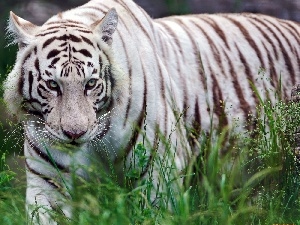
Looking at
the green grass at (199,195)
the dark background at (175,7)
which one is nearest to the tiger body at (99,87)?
the green grass at (199,195)

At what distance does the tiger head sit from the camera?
400 centimetres

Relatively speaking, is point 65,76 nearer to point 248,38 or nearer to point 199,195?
point 199,195

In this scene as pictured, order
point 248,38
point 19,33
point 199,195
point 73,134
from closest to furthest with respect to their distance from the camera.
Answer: point 199,195, point 73,134, point 19,33, point 248,38

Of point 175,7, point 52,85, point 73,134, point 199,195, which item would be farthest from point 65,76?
point 175,7

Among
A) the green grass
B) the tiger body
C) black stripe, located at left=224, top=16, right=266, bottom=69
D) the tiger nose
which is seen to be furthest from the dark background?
the tiger nose

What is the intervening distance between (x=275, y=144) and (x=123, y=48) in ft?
2.74

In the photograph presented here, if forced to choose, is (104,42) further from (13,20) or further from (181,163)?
(181,163)

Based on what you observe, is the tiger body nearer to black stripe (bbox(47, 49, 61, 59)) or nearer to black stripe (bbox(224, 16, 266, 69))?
black stripe (bbox(47, 49, 61, 59))

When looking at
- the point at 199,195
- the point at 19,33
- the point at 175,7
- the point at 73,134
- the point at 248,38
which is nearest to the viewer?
the point at 199,195

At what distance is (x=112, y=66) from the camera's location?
167 inches

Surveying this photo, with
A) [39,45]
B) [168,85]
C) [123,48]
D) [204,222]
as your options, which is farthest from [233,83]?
[204,222]

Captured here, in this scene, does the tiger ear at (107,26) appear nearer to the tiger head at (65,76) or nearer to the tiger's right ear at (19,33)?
the tiger head at (65,76)

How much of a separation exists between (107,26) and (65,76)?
34cm

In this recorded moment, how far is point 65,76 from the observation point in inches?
159
